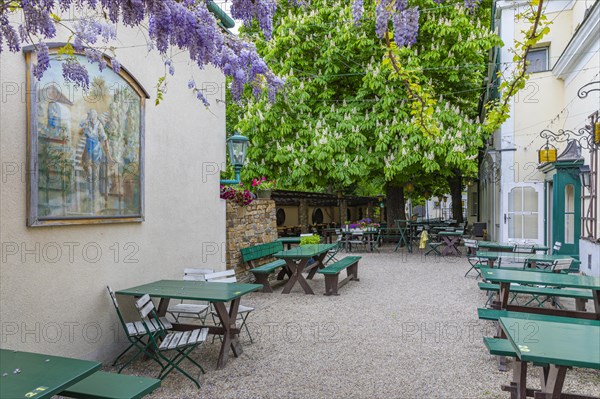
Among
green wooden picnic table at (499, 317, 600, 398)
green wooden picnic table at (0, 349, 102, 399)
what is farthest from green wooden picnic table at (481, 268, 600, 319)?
green wooden picnic table at (0, 349, 102, 399)

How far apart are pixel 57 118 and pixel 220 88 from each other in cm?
351

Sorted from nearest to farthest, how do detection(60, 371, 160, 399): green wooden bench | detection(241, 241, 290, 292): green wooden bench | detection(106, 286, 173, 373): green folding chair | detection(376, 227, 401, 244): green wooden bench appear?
detection(60, 371, 160, 399): green wooden bench < detection(106, 286, 173, 373): green folding chair < detection(241, 241, 290, 292): green wooden bench < detection(376, 227, 401, 244): green wooden bench

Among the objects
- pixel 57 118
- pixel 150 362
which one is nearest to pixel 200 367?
pixel 150 362

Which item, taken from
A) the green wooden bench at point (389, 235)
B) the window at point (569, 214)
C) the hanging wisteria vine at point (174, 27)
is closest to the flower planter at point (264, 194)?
the green wooden bench at point (389, 235)

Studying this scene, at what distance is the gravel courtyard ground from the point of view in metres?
3.98

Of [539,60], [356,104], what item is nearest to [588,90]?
[539,60]

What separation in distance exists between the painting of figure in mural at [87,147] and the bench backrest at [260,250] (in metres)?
3.66

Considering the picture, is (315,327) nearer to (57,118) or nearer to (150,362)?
(150,362)

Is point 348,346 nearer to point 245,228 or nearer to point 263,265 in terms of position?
point 263,265

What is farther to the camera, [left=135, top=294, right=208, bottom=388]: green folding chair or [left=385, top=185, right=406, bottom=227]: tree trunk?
[left=385, top=185, right=406, bottom=227]: tree trunk

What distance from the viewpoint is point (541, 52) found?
12.6 meters

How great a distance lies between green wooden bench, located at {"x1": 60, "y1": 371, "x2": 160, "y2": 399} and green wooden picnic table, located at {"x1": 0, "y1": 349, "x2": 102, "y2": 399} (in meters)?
0.19

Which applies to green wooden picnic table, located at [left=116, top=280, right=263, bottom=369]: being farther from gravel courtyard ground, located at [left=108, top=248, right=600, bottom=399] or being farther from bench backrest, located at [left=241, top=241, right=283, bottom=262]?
bench backrest, located at [left=241, top=241, right=283, bottom=262]

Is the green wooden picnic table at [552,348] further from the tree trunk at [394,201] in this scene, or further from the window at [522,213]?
the tree trunk at [394,201]
